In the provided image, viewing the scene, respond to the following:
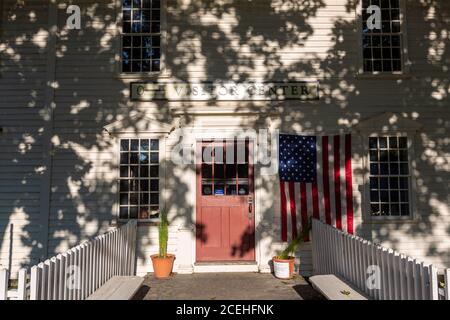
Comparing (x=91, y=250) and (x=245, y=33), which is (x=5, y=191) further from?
(x=245, y=33)

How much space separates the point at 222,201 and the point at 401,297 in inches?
185

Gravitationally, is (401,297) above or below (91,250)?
below

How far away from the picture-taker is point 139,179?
8.86 metres

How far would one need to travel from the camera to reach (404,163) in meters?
8.99

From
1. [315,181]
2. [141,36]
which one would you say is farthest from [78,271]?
[141,36]

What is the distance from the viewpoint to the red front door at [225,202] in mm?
8734

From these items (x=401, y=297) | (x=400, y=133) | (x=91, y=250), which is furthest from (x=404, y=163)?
(x=91, y=250)

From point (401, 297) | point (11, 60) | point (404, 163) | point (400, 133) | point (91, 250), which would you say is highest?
point (11, 60)

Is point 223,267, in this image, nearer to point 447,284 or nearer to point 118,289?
point 118,289

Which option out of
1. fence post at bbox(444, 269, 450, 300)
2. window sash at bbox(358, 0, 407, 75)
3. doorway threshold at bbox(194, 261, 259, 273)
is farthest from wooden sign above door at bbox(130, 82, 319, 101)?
fence post at bbox(444, 269, 450, 300)

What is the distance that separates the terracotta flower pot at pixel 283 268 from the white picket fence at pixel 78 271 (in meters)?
2.91

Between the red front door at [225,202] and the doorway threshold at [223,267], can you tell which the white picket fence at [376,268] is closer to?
the doorway threshold at [223,267]

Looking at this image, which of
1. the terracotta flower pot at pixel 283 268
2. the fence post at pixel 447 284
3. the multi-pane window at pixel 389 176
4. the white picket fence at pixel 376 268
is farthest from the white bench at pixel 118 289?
the multi-pane window at pixel 389 176

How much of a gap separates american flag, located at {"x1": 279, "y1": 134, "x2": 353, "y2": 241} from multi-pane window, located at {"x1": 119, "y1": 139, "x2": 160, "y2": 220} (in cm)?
274
